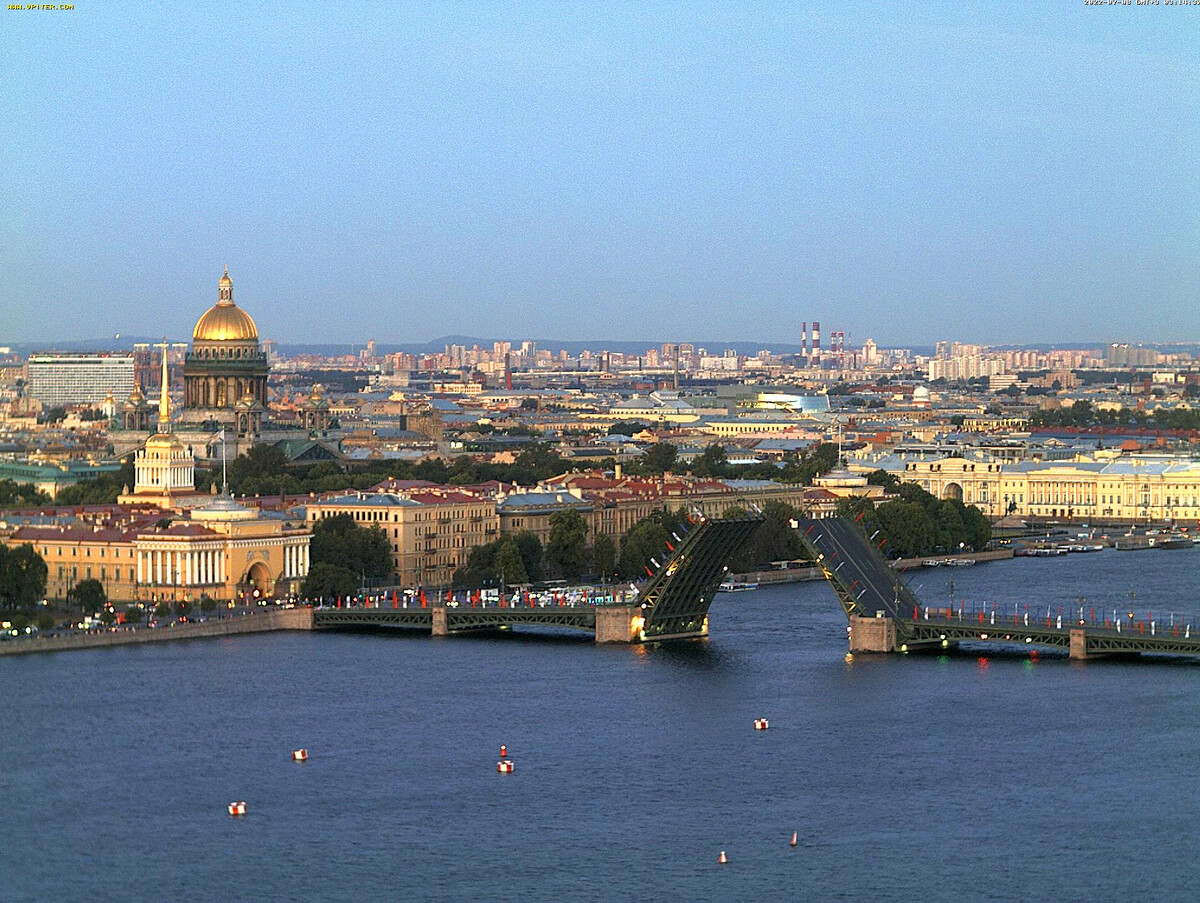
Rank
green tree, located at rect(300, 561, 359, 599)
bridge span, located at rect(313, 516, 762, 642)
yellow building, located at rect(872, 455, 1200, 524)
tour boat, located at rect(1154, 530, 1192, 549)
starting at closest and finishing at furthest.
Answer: bridge span, located at rect(313, 516, 762, 642)
green tree, located at rect(300, 561, 359, 599)
tour boat, located at rect(1154, 530, 1192, 549)
yellow building, located at rect(872, 455, 1200, 524)

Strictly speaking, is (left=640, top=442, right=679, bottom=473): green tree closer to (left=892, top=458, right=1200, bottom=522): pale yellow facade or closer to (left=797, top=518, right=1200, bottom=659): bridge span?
(left=892, top=458, right=1200, bottom=522): pale yellow facade

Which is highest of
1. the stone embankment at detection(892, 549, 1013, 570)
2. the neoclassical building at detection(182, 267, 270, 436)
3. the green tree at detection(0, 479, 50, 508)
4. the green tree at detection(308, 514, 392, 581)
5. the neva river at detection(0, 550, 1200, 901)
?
the neoclassical building at detection(182, 267, 270, 436)

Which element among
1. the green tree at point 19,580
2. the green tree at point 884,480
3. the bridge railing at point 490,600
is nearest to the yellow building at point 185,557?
the bridge railing at point 490,600

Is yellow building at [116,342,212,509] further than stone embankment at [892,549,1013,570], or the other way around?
stone embankment at [892,549,1013,570]

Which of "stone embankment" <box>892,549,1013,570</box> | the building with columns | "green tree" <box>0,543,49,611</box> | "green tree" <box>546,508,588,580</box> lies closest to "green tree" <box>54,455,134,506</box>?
the building with columns

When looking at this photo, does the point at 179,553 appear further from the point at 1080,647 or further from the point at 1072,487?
the point at 1072,487

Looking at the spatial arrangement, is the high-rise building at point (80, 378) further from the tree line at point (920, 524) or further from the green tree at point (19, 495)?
the tree line at point (920, 524)

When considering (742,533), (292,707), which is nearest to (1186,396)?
(742,533)
